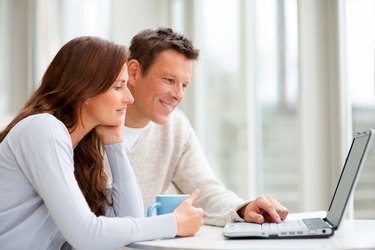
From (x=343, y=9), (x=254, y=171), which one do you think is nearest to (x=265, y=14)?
(x=343, y=9)

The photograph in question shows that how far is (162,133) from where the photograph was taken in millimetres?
2324

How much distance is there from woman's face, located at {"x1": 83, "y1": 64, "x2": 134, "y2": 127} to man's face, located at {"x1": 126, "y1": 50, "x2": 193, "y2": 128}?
57 cm

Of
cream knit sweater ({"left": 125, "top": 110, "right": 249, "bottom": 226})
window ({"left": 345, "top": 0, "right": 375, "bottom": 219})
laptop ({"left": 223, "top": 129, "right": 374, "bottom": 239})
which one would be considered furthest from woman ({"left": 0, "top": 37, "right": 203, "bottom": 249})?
window ({"left": 345, "top": 0, "right": 375, "bottom": 219})

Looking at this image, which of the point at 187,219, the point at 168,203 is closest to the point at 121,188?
the point at 168,203

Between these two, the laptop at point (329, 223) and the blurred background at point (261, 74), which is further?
the blurred background at point (261, 74)

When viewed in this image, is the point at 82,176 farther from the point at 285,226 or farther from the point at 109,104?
the point at 285,226

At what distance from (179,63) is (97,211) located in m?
0.75

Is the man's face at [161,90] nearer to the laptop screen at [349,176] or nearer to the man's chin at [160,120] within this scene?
the man's chin at [160,120]

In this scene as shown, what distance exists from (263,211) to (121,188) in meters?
0.44

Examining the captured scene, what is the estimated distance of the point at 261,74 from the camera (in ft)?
11.3

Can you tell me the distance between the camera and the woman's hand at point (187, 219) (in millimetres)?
1436

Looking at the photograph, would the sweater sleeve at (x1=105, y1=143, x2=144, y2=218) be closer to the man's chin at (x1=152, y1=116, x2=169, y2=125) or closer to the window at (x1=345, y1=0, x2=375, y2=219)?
the man's chin at (x1=152, y1=116, x2=169, y2=125)

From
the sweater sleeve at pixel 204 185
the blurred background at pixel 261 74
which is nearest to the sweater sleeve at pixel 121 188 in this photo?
the sweater sleeve at pixel 204 185

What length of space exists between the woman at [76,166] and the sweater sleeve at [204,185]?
249 millimetres
